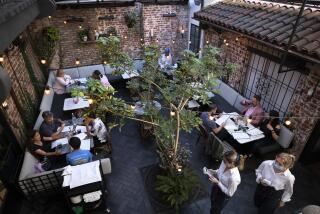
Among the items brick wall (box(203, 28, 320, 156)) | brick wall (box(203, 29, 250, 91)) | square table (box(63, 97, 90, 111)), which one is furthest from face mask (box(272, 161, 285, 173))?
square table (box(63, 97, 90, 111))

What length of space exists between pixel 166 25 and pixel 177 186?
8.03 meters

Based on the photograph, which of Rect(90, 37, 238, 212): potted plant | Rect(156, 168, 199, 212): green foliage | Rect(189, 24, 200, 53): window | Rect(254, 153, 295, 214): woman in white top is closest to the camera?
Rect(254, 153, 295, 214): woman in white top

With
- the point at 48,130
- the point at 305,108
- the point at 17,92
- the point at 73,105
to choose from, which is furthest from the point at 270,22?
the point at 17,92

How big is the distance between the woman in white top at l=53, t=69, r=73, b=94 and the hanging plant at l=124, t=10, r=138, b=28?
371cm

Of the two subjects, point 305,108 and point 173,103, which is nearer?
point 173,103

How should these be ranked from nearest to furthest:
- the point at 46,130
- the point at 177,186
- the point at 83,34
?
the point at 177,186 → the point at 46,130 → the point at 83,34

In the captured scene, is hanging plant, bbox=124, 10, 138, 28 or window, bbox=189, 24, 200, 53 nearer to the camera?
hanging plant, bbox=124, 10, 138, 28

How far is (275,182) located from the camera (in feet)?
12.8

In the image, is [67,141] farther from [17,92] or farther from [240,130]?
[240,130]

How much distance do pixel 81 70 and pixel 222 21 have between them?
623 cm

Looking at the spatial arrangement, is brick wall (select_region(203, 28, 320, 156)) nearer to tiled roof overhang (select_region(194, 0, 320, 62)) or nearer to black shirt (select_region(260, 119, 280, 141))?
black shirt (select_region(260, 119, 280, 141))

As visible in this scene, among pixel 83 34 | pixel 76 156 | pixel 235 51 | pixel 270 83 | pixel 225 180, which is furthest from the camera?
pixel 83 34

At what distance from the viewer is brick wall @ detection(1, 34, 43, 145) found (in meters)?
5.19

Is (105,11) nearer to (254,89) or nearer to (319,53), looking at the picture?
(254,89)
